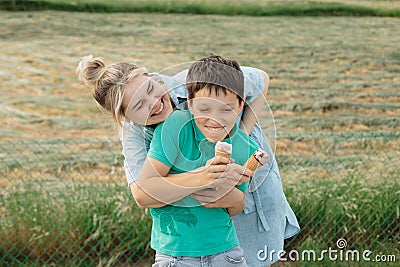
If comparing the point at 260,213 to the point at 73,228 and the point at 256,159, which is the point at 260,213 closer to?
the point at 256,159

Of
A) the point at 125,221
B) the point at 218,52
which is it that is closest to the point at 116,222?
the point at 125,221

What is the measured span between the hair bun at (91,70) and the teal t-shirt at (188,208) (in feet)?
0.67

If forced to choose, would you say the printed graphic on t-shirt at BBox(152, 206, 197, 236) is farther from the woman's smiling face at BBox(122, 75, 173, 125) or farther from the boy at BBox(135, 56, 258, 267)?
the woman's smiling face at BBox(122, 75, 173, 125)

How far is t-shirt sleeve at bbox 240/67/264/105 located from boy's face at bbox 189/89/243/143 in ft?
0.64

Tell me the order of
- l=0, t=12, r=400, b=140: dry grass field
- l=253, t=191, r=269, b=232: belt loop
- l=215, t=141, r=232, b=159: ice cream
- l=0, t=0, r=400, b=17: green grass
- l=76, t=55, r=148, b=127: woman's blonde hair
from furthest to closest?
l=0, t=0, r=400, b=17: green grass → l=0, t=12, r=400, b=140: dry grass field → l=253, t=191, r=269, b=232: belt loop → l=76, t=55, r=148, b=127: woman's blonde hair → l=215, t=141, r=232, b=159: ice cream

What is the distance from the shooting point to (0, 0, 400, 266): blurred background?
10.8 feet

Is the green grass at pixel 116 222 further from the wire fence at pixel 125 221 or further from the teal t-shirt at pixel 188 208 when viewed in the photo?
the teal t-shirt at pixel 188 208

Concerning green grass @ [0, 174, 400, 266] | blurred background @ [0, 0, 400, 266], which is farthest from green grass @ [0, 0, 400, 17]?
green grass @ [0, 174, 400, 266]

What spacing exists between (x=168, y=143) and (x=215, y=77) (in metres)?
0.19

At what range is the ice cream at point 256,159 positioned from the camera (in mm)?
1600

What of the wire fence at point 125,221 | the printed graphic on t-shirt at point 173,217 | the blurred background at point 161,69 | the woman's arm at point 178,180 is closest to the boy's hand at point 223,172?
the woman's arm at point 178,180

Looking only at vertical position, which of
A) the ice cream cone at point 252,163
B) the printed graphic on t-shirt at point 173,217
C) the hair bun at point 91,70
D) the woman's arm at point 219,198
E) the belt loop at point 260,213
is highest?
the hair bun at point 91,70

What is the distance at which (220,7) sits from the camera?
12.9 metres

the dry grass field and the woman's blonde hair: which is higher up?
the woman's blonde hair
